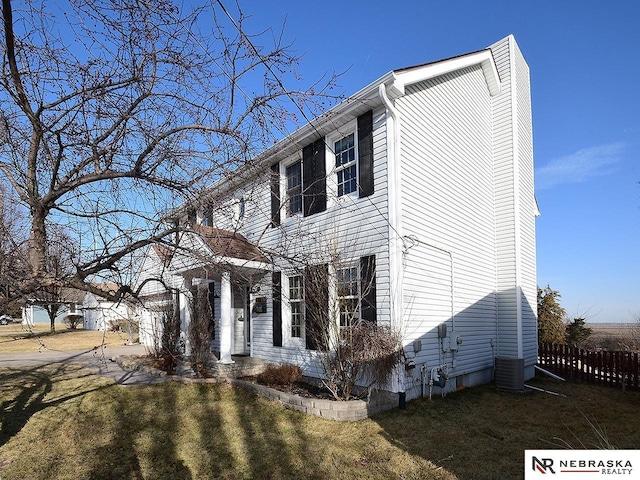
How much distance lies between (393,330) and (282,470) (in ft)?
11.1

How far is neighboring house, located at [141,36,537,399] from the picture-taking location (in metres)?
8.04

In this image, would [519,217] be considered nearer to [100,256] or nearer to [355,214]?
[355,214]

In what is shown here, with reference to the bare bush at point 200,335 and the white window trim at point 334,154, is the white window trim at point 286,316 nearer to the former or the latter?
the bare bush at point 200,335

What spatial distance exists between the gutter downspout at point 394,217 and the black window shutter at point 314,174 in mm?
1910

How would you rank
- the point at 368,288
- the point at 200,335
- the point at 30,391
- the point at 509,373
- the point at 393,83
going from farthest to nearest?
the point at 509,373, the point at 200,335, the point at 30,391, the point at 368,288, the point at 393,83

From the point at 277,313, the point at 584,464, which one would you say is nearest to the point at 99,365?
the point at 277,313

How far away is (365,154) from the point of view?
8.71 metres

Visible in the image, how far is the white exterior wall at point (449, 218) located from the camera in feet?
27.5

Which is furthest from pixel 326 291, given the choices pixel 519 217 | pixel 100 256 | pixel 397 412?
pixel 519 217

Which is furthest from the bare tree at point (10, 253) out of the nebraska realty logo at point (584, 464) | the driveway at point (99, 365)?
the nebraska realty logo at point (584, 464)

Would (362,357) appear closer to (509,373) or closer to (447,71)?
(509,373)

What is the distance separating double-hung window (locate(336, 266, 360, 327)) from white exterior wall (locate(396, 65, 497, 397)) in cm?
106

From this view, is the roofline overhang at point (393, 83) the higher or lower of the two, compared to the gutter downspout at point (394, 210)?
higher

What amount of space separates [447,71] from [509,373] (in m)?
7.81
